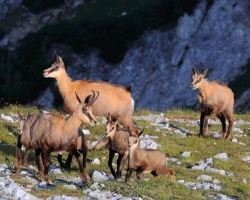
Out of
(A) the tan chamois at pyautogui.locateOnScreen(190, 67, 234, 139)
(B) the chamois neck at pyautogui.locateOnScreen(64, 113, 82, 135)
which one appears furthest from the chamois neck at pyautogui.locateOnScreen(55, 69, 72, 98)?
(B) the chamois neck at pyautogui.locateOnScreen(64, 113, 82, 135)

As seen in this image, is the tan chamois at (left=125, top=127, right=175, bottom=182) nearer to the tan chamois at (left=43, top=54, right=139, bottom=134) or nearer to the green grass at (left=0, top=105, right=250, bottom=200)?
the green grass at (left=0, top=105, right=250, bottom=200)

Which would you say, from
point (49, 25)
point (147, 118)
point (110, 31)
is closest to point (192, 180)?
point (147, 118)

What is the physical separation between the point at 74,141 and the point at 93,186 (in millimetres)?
1492

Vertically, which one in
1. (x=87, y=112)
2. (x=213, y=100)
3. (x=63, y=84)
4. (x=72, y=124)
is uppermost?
(x=87, y=112)

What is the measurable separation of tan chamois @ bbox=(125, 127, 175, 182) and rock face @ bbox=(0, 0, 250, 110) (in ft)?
117

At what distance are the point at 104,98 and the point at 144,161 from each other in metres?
4.67

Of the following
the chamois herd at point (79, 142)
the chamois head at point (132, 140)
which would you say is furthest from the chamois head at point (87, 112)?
the chamois head at point (132, 140)

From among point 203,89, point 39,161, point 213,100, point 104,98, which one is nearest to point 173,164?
point 104,98

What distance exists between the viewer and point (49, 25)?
64.9 meters

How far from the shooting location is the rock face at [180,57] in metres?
53.0

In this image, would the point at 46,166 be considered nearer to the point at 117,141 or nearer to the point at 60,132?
the point at 60,132

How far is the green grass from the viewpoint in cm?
1261

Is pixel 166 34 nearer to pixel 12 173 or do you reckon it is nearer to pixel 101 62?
pixel 101 62

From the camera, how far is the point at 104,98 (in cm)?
1862
